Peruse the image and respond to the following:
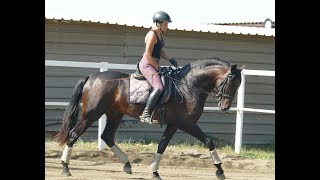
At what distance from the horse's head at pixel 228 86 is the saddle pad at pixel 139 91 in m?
1.16

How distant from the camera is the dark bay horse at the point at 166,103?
1053 cm

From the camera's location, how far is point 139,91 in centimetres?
1071

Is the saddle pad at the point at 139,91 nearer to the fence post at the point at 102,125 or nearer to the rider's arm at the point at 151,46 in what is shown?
the rider's arm at the point at 151,46

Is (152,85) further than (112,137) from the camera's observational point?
No

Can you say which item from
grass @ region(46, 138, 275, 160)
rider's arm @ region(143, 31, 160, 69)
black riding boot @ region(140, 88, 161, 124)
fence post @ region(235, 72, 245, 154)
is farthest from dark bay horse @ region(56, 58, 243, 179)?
fence post @ region(235, 72, 245, 154)

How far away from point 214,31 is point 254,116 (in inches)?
91.9

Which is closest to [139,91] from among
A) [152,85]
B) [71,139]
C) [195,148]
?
[152,85]

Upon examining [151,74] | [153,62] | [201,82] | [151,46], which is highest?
[151,46]

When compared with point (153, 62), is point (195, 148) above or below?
below

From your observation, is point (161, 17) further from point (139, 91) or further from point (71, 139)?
point (71, 139)

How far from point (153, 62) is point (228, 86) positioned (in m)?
1.26

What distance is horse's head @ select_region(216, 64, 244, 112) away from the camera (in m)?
10.5

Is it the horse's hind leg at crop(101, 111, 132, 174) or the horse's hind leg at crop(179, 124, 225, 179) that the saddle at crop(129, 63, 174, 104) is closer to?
the horse's hind leg at crop(101, 111, 132, 174)
